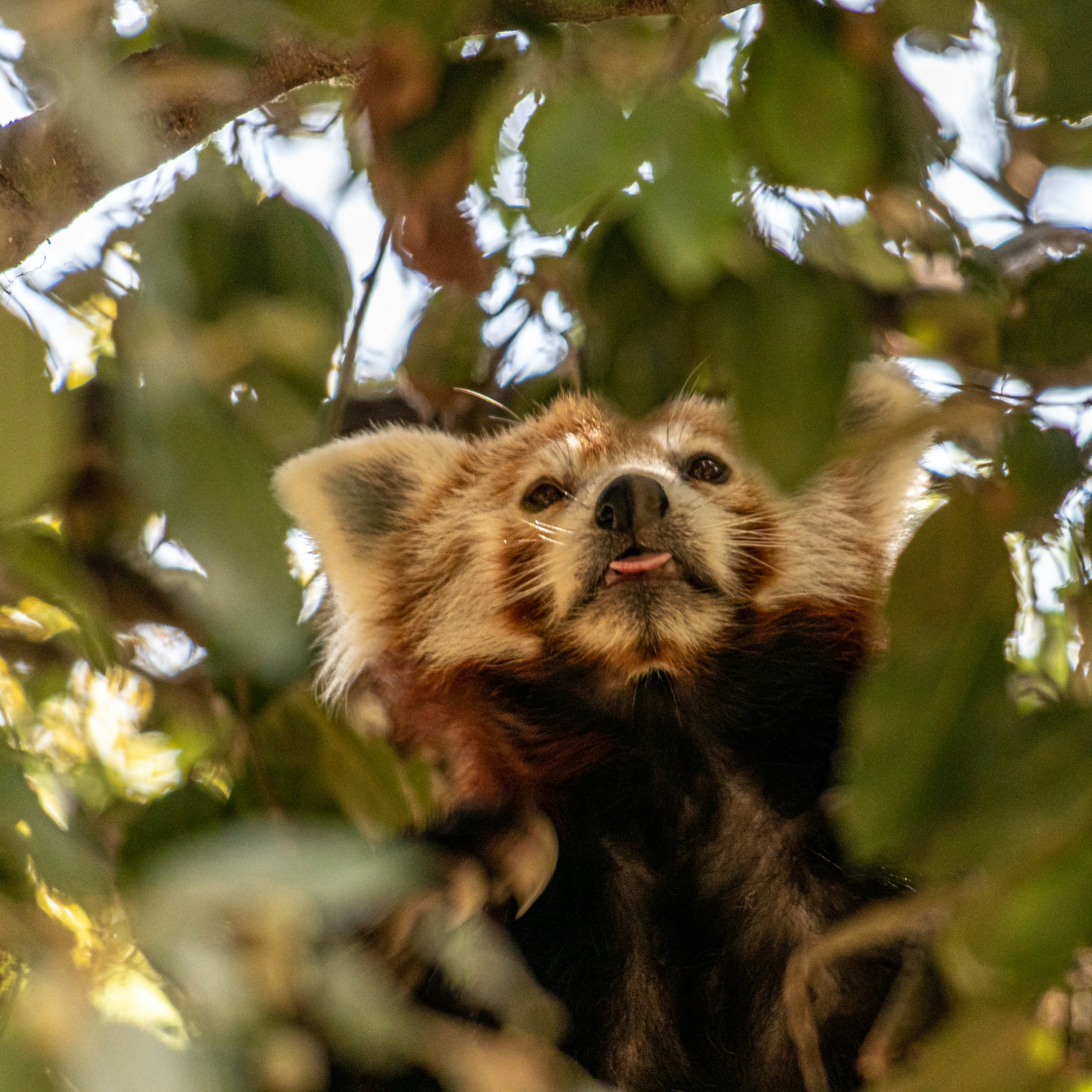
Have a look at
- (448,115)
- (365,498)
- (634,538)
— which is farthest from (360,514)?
(448,115)

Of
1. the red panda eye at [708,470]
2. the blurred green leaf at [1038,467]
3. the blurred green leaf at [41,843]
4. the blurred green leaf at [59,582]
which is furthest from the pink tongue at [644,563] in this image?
the blurred green leaf at [41,843]

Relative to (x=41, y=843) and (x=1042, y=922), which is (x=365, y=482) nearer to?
(x=41, y=843)

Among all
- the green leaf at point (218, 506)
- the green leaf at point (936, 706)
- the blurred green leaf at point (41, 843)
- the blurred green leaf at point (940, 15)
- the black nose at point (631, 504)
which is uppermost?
the blurred green leaf at point (940, 15)

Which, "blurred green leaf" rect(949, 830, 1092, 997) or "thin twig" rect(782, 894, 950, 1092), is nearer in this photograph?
"blurred green leaf" rect(949, 830, 1092, 997)

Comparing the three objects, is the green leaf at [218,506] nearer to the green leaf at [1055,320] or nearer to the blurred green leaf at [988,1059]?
the blurred green leaf at [988,1059]

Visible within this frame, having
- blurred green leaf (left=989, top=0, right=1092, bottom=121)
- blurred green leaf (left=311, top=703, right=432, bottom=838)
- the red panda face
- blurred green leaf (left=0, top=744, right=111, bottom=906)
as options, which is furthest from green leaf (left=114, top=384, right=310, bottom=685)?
the red panda face

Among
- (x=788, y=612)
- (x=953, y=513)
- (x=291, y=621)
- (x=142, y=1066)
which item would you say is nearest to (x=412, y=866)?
(x=291, y=621)

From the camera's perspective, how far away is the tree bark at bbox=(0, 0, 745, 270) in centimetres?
188

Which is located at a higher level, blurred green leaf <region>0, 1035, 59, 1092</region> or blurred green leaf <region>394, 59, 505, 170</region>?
blurred green leaf <region>394, 59, 505, 170</region>

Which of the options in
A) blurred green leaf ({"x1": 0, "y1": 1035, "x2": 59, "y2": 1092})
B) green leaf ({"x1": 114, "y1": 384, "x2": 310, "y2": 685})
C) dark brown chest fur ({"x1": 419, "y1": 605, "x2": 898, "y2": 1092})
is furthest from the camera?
dark brown chest fur ({"x1": 419, "y1": 605, "x2": 898, "y2": 1092})

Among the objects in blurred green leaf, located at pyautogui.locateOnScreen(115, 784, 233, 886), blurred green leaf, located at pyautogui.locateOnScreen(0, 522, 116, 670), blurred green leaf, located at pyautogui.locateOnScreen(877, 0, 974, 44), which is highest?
blurred green leaf, located at pyautogui.locateOnScreen(877, 0, 974, 44)

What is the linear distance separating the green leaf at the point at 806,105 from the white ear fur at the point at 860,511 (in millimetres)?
1681

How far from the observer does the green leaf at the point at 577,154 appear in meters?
1.52

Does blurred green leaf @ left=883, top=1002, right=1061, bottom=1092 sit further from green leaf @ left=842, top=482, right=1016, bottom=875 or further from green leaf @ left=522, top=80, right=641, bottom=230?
green leaf @ left=522, top=80, right=641, bottom=230
